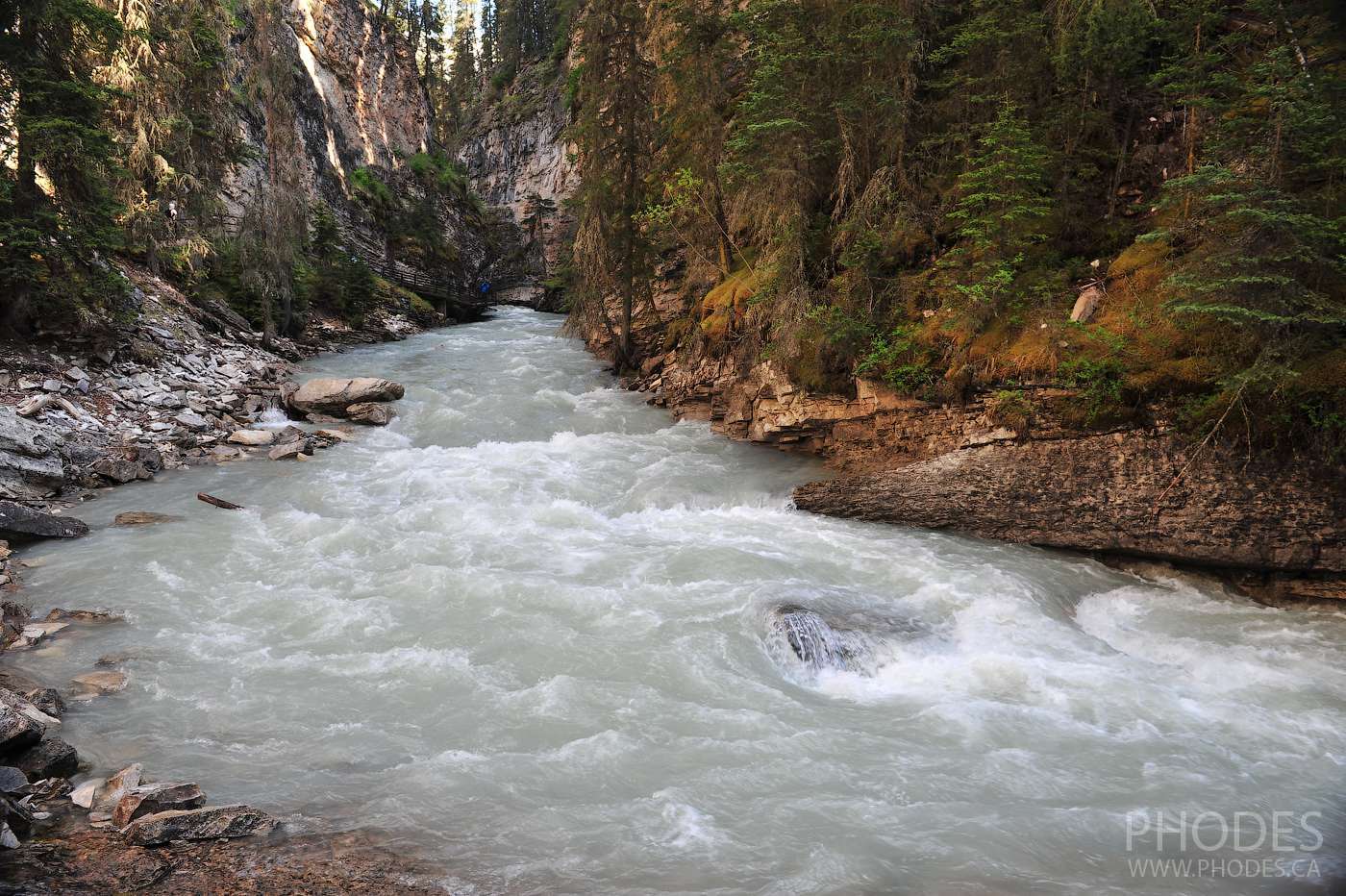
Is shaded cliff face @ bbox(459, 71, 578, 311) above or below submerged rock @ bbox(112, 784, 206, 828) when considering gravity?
above

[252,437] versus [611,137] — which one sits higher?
[611,137]

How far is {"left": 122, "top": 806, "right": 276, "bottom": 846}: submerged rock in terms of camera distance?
428 cm

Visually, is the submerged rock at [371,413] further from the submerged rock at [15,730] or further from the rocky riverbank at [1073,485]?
the submerged rock at [15,730]

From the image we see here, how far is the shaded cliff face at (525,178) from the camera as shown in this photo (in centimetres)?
4997

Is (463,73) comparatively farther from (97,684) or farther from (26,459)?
(97,684)

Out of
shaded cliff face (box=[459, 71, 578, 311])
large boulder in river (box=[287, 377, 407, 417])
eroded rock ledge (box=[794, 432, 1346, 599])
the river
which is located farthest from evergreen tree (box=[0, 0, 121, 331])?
shaded cliff face (box=[459, 71, 578, 311])

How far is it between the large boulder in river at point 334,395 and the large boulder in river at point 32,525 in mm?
7357

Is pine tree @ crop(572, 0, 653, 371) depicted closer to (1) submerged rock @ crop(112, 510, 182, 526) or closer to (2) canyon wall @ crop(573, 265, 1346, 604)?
(2) canyon wall @ crop(573, 265, 1346, 604)

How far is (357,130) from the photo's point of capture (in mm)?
41156

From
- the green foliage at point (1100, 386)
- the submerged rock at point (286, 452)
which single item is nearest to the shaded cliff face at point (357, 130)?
the submerged rock at point (286, 452)

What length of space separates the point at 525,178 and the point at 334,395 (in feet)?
150

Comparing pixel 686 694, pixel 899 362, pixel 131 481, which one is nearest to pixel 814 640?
pixel 686 694

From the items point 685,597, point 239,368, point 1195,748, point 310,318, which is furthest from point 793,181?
point 310,318

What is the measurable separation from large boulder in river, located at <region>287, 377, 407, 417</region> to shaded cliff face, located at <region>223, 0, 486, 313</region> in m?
12.0
